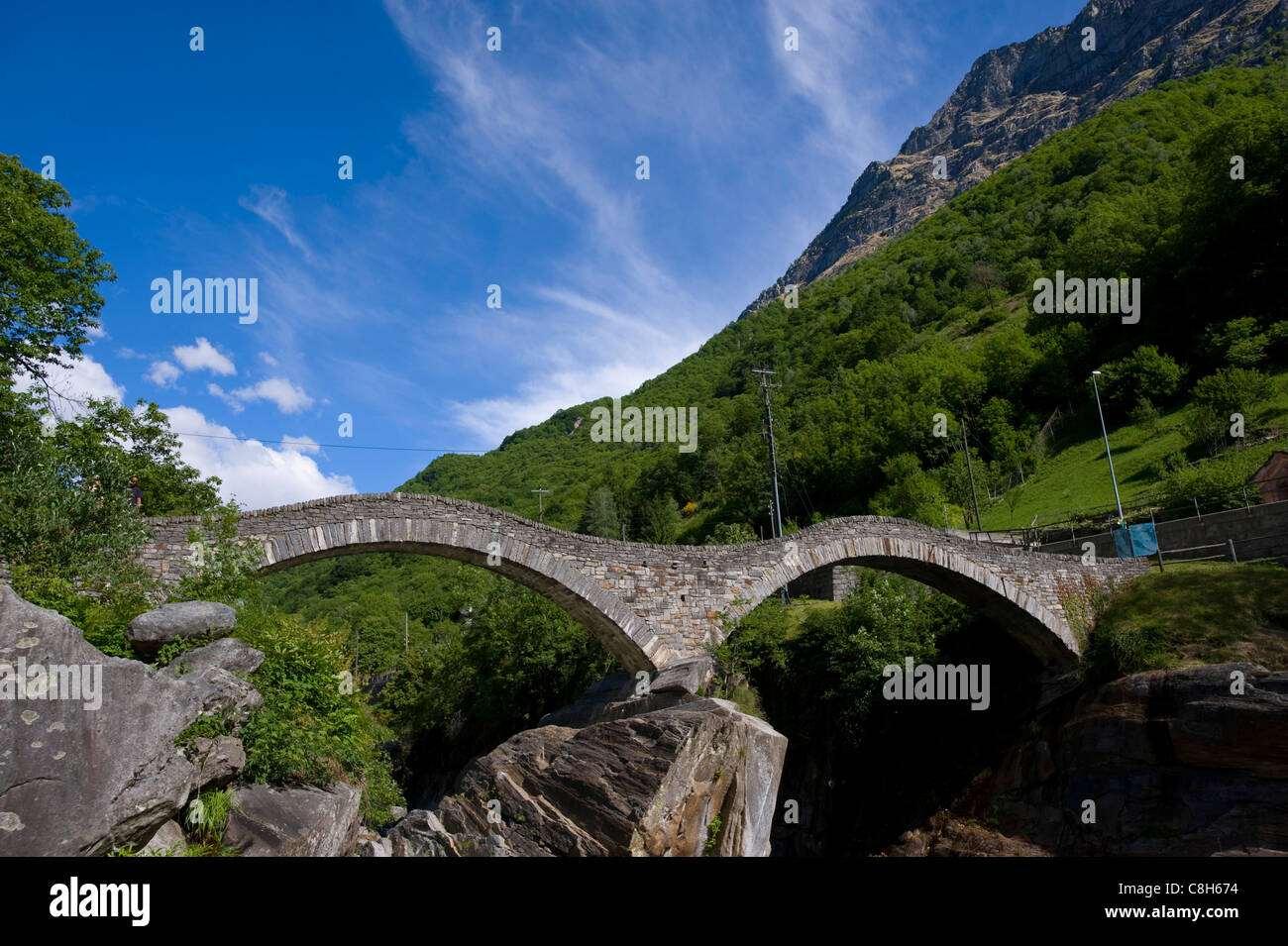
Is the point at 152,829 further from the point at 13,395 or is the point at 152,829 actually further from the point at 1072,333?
the point at 1072,333

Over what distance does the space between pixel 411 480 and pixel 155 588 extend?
77.4 m

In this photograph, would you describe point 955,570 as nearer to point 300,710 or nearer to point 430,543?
point 430,543

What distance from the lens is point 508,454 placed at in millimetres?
98875

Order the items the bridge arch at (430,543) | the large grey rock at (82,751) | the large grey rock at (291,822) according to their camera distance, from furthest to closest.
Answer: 1. the bridge arch at (430,543)
2. the large grey rock at (291,822)
3. the large grey rock at (82,751)

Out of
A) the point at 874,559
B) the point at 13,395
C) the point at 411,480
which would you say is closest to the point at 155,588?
the point at 13,395

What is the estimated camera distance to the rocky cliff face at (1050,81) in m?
113

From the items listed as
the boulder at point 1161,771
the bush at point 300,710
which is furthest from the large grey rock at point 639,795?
the boulder at point 1161,771

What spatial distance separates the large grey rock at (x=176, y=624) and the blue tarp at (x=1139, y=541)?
27746mm

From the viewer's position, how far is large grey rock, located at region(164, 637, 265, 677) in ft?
27.1

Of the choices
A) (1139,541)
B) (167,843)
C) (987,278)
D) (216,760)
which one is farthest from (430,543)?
(987,278)

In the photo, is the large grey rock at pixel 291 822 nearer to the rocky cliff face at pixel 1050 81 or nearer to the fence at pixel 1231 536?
the fence at pixel 1231 536

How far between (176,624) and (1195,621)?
2406 centimetres

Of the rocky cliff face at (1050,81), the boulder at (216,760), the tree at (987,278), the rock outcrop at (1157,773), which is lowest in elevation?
the rock outcrop at (1157,773)

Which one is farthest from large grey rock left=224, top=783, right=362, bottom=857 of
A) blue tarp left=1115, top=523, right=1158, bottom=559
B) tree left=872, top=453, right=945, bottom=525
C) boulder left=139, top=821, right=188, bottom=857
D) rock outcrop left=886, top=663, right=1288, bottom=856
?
tree left=872, top=453, right=945, bottom=525
